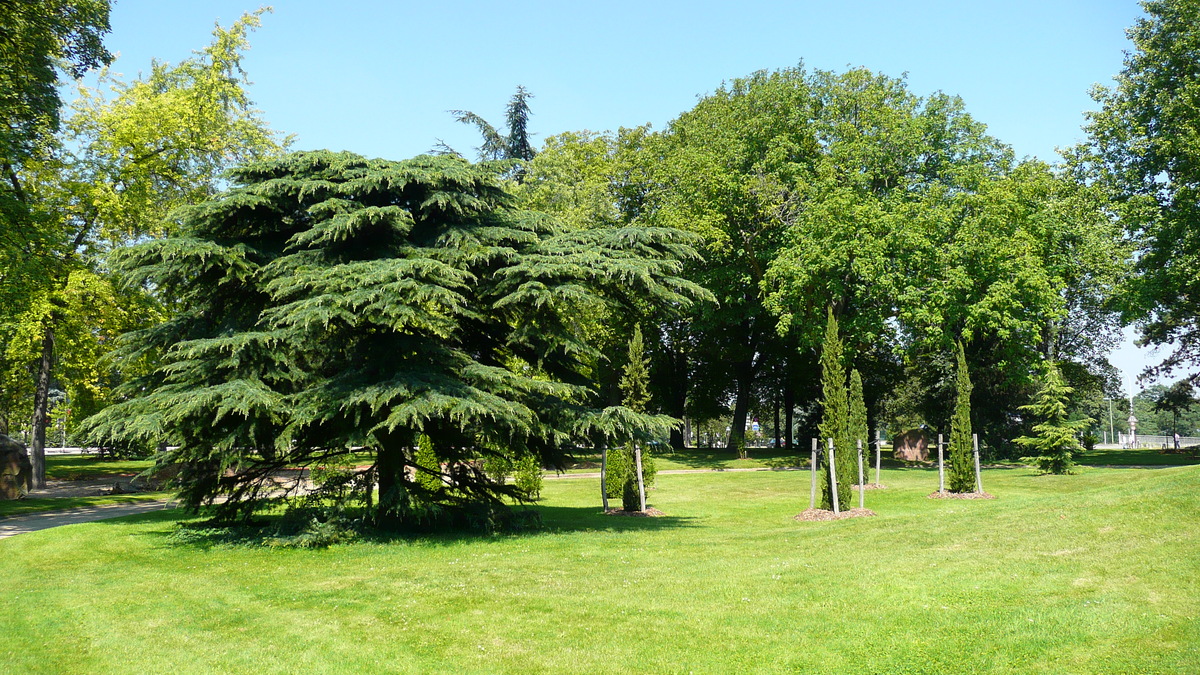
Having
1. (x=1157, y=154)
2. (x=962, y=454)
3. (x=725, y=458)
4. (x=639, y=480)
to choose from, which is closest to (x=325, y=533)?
(x=639, y=480)

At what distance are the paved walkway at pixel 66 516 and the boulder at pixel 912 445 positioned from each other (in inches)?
1370

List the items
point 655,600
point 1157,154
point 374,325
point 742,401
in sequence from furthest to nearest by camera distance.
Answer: point 742,401 < point 1157,154 < point 374,325 < point 655,600

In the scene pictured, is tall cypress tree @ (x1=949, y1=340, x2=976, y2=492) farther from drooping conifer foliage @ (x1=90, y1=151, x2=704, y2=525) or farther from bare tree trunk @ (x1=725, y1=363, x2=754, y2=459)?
bare tree trunk @ (x1=725, y1=363, x2=754, y2=459)

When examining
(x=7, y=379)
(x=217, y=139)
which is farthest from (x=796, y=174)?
(x=7, y=379)

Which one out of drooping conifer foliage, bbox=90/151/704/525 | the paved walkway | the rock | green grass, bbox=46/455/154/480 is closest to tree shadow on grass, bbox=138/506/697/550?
drooping conifer foliage, bbox=90/151/704/525

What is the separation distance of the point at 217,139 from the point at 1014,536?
28455 millimetres

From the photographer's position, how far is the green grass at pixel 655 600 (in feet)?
25.9

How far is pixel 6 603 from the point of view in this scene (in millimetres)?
10266

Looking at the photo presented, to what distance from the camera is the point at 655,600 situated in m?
10.2

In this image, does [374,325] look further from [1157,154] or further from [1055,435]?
[1157,154]

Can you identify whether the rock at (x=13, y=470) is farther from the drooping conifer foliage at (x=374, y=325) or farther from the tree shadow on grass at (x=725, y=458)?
the tree shadow on grass at (x=725, y=458)

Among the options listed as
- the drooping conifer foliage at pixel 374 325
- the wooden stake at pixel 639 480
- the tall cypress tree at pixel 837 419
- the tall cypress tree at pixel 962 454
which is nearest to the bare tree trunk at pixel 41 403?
the drooping conifer foliage at pixel 374 325

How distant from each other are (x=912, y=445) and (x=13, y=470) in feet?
128

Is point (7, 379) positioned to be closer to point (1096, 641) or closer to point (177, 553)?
point (177, 553)
